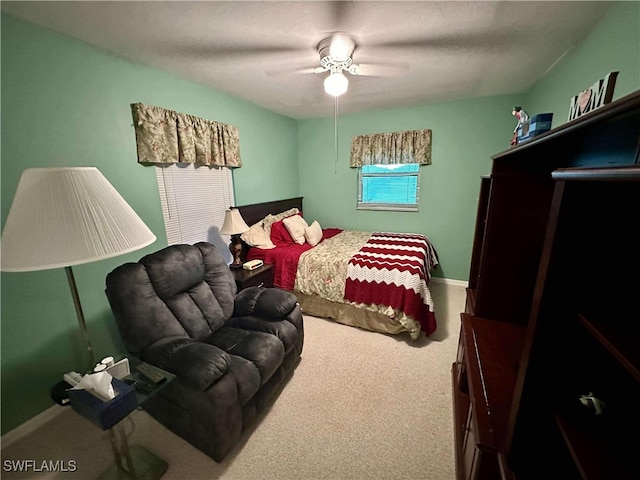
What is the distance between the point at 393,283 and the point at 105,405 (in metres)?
2.12

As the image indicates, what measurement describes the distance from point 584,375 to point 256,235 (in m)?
2.94

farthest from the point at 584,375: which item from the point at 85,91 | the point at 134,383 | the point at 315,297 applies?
the point at 85,91

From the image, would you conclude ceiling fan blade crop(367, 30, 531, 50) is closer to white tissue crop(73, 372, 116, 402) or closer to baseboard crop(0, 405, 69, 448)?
white tissue crop(73, 372, 116, 402)

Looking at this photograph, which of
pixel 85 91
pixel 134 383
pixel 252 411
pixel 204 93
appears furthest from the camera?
pixel 204 93

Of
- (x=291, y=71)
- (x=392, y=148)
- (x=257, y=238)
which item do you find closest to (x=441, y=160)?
(x=392, y=148)

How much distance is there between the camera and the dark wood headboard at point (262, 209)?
3283 mm

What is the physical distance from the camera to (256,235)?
124 inches

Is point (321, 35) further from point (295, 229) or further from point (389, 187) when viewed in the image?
point (389, 187)

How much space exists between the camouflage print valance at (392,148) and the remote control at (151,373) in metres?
3.53

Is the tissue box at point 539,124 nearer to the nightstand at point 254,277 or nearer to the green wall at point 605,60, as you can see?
the green wall at point 605,60

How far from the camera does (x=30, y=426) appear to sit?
1.64 metres

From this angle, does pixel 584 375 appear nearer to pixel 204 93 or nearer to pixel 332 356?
pixel 332 356

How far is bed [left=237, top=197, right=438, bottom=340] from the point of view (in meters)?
2.41

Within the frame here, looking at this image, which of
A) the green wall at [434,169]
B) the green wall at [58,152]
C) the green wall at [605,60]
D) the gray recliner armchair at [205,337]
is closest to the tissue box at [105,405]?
the gray recliner armchair at [205,337]
